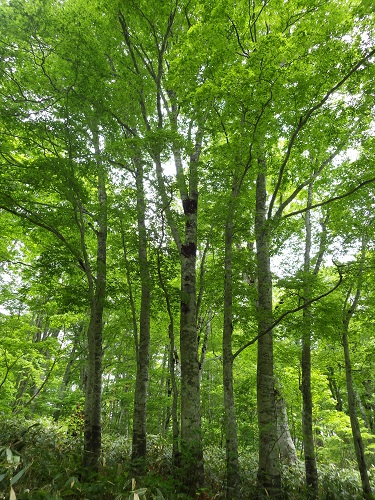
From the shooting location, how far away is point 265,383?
6.26 meters

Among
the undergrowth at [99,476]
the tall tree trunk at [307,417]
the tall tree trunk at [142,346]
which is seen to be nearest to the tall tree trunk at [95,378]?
the undergrowth at [99,476]

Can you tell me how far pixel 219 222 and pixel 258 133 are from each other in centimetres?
228

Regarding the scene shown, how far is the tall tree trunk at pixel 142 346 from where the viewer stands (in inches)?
251

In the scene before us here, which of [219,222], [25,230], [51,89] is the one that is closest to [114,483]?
[219,222]

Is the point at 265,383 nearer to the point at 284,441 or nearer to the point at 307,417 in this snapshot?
the point at 307,417

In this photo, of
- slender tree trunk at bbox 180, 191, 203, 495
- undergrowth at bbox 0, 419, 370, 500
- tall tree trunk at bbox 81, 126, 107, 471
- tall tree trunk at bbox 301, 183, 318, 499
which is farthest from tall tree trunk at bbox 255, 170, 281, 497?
tall tree trunk at bbox 81, 126, 107, 471

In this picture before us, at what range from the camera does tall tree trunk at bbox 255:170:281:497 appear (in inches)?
225

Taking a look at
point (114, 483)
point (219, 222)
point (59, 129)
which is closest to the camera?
point (114, 483)

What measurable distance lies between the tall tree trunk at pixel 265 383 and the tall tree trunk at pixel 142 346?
7.94 ft

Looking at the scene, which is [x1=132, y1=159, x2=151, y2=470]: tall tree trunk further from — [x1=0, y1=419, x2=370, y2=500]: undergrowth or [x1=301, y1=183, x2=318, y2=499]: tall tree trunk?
[x1=301, y1=183, x2=318, y2=499]: tall tree trunk

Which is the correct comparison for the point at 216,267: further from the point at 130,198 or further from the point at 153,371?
the point at 153,371

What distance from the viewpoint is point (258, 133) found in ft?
20.0

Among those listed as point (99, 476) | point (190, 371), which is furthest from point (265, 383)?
point (99, 476)

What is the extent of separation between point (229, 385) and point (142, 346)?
2.29 metres
